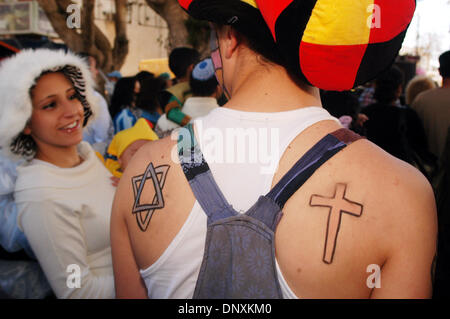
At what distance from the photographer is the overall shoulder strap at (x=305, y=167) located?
0.98 metres

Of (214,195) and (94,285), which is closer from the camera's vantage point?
(214,195)

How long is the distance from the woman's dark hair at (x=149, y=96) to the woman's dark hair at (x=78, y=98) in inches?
81.4

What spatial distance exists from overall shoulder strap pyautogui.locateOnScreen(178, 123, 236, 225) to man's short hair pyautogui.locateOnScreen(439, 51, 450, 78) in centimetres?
397

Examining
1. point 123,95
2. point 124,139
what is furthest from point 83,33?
point 124,139

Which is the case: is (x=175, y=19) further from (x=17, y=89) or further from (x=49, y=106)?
(x=17, y=89)

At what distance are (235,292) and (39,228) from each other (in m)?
1.24

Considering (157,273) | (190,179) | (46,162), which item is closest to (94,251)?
(46,162)

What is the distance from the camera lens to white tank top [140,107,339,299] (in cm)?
103

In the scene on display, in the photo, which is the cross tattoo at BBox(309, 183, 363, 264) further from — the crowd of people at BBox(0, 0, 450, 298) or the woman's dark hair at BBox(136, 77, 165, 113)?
the woman's dark hair at BBox(136, 77, 165, 113)

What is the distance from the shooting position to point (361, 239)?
38.0 inches

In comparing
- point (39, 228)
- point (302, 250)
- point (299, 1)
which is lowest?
point (39, 228)

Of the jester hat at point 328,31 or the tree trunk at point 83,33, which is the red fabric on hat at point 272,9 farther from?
the tree trunk at point 83,33

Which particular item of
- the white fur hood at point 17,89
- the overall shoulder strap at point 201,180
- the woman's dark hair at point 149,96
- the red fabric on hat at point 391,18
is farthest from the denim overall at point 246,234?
the woman's dark hair at point 149,96
